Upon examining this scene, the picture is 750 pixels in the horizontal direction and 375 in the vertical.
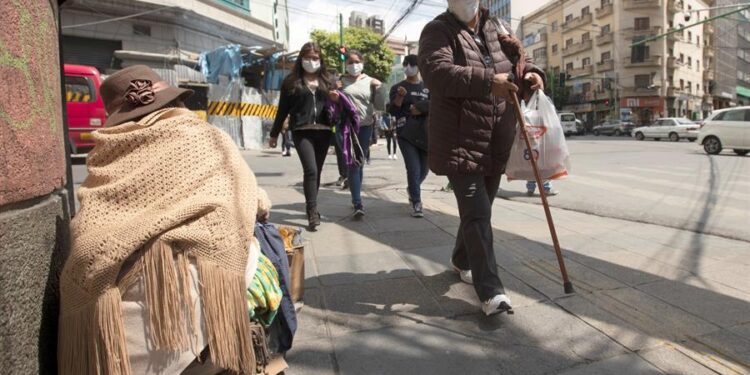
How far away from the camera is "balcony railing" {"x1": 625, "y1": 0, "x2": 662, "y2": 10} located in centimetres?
4334

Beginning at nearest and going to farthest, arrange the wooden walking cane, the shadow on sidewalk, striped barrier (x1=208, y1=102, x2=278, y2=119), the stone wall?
1. the stone wall
2. the shadow on sidewalk
3. the wooden walking cane
4. striped barrier (x1=208, y1=102, x2=278, y2=119)

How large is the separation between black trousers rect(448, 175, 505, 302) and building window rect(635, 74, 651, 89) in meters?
49.2

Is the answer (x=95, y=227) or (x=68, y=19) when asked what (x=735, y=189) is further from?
(x=68, y=19)

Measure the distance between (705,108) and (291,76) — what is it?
196ft

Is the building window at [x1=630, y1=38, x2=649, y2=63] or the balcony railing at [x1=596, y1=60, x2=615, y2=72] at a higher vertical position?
the building window at [x1=630, y1=38, x2=649, y2=63]

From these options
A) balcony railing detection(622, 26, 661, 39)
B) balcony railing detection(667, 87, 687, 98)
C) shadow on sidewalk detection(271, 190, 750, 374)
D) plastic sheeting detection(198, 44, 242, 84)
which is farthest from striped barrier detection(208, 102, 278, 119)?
Result: balcony railing detection(667, 87, 687, 98)

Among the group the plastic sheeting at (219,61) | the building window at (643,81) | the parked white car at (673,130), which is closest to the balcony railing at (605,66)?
the building window at (643,81)

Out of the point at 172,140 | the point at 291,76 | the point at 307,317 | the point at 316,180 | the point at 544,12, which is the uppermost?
the point at 544,12

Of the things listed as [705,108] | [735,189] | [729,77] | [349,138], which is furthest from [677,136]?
[729,77]

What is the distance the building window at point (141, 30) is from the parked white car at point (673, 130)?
24.9 m

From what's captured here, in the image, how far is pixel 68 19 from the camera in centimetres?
1636

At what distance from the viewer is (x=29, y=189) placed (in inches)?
56.3

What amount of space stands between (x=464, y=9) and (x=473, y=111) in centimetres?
60

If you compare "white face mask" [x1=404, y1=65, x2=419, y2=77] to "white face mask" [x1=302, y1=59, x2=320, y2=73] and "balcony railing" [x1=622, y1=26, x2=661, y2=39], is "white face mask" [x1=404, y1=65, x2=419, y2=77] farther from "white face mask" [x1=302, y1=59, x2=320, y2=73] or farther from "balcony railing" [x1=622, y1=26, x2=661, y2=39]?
"balcony railing" [x1=622, y1=26, x2=661, y2=39]
